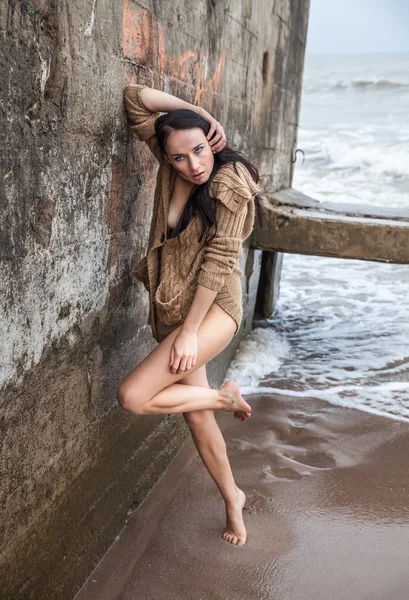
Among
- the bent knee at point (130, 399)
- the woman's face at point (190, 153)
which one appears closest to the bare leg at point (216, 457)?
the bent knee at point (130, 399)

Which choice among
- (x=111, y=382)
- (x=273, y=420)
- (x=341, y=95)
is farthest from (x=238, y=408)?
(x=341, y=95)

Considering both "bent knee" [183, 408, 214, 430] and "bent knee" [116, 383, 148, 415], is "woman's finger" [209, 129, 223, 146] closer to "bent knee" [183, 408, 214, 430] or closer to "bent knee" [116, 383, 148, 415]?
"bent knee" [116, 383, 148, 415]

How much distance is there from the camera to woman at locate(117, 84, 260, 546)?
265 centimetres

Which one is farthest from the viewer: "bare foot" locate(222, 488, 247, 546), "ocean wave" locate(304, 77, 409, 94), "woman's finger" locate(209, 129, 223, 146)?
"ocean wave" locate(304, 77, 409, 94)

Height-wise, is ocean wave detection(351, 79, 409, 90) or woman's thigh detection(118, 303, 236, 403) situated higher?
ocean wave detection(351, 79, 409, 90)

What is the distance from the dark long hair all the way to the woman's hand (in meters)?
0.45

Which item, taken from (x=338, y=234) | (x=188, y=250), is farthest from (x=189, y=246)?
(x=338, y=234)

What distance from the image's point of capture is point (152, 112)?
9.30 feet

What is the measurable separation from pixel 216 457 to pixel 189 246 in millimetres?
1070

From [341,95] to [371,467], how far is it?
2859 centimetres

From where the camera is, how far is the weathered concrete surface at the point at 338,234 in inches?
213

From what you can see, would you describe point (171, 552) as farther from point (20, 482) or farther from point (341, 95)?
point (341, 95)

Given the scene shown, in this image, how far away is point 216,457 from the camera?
310 cm

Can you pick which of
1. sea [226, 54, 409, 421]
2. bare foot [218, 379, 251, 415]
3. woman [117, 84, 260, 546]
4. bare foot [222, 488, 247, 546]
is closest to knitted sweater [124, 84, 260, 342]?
woman [117, 84, 260, 546]
